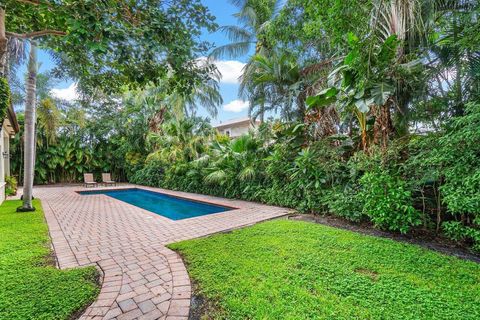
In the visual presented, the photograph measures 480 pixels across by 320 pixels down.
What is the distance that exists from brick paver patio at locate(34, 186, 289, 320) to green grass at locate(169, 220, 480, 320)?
0.34 meters

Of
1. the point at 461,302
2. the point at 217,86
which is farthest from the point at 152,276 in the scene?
the point at 217,86

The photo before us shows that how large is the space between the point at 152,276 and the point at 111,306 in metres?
0.72

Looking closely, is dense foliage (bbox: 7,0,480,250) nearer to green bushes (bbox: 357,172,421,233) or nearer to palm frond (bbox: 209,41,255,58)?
green bushes (bbox: 357,172,421,233)

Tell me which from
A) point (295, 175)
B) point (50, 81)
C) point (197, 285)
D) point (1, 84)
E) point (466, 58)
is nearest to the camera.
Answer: point (197, 285)

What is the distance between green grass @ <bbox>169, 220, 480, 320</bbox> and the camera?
2.48 m

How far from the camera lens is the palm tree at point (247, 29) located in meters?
13.2

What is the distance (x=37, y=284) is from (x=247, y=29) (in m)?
15.5

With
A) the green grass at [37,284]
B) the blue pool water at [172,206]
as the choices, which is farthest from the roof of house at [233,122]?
the green grass at [37,284]

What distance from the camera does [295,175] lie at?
24.1 ft

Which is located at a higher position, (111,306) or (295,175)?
(295,175)

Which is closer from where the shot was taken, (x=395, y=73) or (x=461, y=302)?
(x=461, y=302)

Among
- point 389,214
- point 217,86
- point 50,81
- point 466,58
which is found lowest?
point 389,214

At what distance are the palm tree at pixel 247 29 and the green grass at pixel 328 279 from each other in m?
9.73

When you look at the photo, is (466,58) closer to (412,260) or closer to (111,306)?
(412,260)
